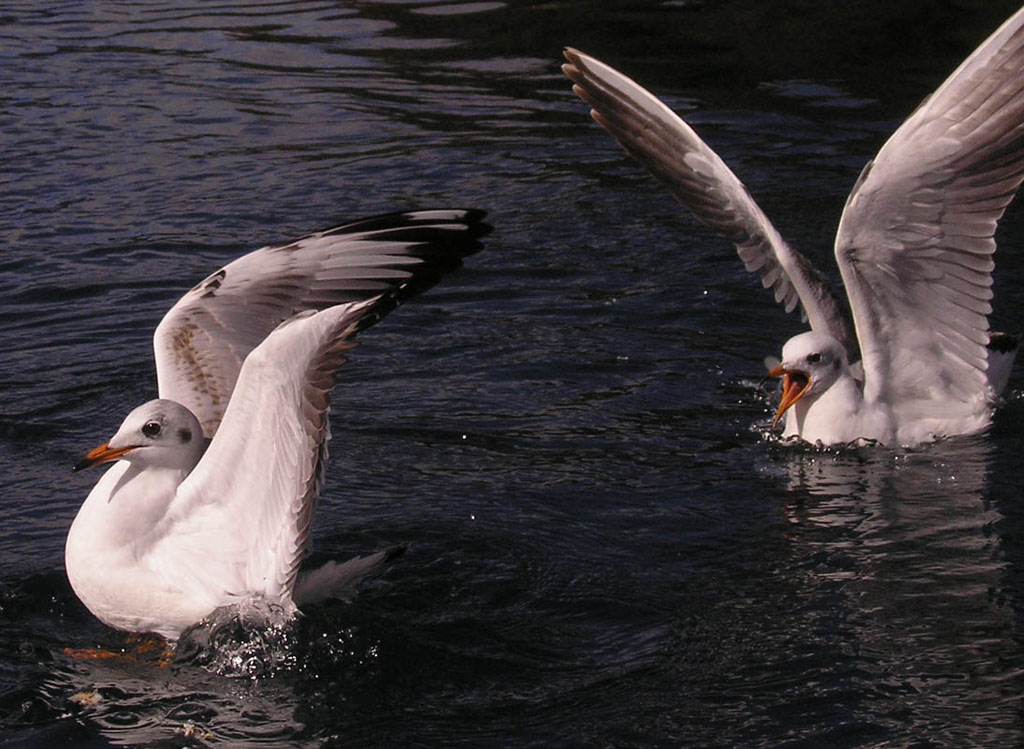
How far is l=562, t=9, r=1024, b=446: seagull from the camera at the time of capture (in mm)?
7145

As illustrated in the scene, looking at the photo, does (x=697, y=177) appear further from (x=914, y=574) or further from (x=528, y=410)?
(x=914, y=574)

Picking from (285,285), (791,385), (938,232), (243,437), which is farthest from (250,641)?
(938,232)

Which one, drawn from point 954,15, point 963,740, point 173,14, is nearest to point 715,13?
point 954,15

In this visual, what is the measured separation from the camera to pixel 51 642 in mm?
6008

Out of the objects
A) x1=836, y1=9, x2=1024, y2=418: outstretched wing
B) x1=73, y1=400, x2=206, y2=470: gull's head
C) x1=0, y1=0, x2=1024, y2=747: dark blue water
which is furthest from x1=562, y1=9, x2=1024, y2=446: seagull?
x1=73, y1=400, x2=206, y2=470: gull's head

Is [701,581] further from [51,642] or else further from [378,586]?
[51,642]

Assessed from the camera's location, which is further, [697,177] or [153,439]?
[697,177]

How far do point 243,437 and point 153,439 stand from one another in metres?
0.53

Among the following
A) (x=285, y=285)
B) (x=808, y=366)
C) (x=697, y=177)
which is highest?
(x=697, y=177)

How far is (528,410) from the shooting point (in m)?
8.16

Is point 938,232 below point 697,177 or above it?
below

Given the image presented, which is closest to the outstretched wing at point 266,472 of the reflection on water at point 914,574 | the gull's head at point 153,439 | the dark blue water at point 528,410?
the gull's head at point 153,439

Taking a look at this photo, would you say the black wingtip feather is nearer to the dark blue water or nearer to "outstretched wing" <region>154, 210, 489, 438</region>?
"outstretched wing" <region>154, 210, 489, 438</region>

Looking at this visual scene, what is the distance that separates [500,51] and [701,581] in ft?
31.2
